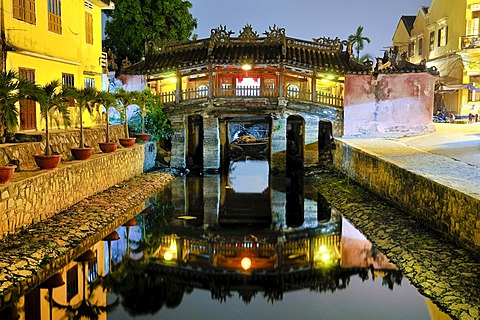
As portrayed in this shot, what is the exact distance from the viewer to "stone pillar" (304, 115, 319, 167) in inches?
1083

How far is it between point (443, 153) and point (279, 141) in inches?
357

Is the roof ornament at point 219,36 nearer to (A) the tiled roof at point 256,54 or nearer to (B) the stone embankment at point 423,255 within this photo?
(A) the tiled roof at point 256,54

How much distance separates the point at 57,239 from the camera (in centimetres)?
1262

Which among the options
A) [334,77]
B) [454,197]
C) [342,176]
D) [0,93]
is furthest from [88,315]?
[334,77]

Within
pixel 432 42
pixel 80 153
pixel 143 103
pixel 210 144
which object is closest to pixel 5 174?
pixel 80 153

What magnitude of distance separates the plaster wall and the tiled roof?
104 cm

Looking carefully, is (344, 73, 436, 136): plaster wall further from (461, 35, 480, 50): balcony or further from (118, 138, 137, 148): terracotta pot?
(118, 138, 137, 148): terracotta pot

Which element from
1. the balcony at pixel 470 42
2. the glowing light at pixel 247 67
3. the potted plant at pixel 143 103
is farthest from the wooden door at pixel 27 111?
the balcony at pixel 470 42

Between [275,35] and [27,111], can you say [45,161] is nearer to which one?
[27,111]

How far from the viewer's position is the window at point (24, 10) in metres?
17.6

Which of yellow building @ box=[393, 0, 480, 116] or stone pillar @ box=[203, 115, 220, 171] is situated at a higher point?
yellow building @ box=[393, 0, 480, 116]

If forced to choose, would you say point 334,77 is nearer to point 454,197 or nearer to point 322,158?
point 322,158

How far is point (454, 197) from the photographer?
39.4 feet

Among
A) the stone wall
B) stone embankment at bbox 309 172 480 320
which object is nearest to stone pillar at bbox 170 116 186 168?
the stone wall
